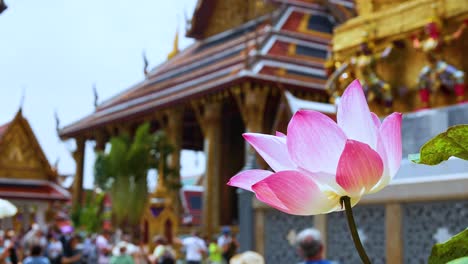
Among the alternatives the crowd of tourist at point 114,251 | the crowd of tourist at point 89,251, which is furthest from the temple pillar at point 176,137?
the crowd of tourist at point 89,251

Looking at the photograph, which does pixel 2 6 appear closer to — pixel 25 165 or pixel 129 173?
pixel 129 173

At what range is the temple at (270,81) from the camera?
893 cm

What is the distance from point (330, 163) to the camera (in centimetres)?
74

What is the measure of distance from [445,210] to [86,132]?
21.6 metres

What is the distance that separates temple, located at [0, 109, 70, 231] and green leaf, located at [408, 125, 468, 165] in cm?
2182

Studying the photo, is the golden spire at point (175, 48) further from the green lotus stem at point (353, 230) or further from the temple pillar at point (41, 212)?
the green lotus stem at point (353, 230)

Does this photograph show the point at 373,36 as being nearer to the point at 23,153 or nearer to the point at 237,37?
the point at 237,37

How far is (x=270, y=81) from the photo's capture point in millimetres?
18109

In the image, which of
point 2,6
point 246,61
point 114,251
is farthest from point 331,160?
point 246,61

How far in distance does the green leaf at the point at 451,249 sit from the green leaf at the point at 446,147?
0.26 ft

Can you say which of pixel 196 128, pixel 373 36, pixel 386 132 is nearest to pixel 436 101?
pixel 373 36

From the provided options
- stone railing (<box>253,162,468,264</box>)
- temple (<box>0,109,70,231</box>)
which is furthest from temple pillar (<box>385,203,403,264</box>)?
A: temple (<box>0,109,70,231</box>)

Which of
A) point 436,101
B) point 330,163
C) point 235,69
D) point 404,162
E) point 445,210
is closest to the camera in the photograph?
point 330,163

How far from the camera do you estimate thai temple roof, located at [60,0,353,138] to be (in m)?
18.3
